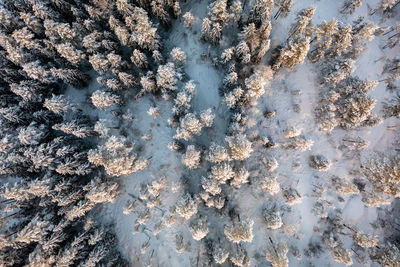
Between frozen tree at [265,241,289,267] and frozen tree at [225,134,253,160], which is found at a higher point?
frozen tree at [225,134,253,160]

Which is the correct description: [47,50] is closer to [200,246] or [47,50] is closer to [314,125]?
[200,246]

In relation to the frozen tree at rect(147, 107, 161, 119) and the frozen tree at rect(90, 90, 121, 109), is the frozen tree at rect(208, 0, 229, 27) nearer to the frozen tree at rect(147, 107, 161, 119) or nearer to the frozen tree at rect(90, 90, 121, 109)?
the frozen tree at rect(147, 107, 161, 119)

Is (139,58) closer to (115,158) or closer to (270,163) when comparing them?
(115,158)

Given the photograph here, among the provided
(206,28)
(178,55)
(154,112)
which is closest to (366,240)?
(154,112)

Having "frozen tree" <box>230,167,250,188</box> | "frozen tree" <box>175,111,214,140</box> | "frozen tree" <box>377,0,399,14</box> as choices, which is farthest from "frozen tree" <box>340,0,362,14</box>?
"frozen tree" <box>230,167,250,188</box>

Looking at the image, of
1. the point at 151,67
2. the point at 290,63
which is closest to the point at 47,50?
the point at 151,67
